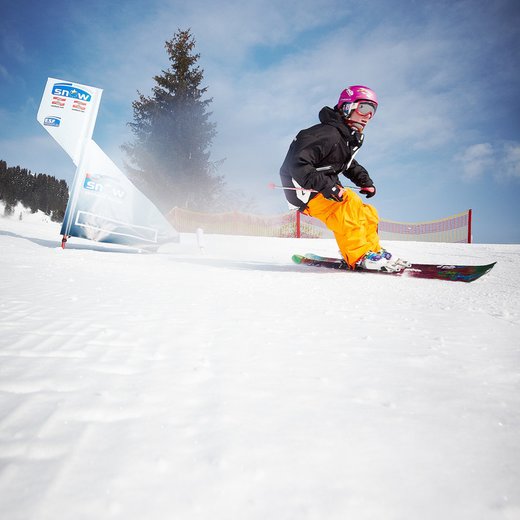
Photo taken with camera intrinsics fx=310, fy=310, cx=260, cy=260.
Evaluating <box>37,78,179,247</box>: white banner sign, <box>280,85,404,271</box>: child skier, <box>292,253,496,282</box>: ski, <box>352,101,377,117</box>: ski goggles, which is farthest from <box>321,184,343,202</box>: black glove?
<box>37,78,179,247</box>: white banner sign

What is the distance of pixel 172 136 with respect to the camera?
17.0 m

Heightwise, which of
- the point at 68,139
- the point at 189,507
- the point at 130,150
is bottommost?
the point at 189,507

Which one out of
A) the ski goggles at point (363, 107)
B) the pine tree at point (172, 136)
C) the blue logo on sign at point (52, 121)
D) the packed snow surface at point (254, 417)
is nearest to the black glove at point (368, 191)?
the ski goggles at point (363, 107)

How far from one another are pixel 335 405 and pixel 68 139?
425 cm

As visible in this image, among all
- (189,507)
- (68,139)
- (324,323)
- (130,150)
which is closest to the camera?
(189,507)

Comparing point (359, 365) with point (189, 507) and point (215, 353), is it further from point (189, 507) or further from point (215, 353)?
point (189, 507)

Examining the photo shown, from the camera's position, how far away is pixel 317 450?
0.43m

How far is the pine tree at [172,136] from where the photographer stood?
16.9 m

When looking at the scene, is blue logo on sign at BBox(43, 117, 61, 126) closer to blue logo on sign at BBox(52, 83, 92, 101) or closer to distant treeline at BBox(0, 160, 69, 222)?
blue logo on sign at BBox(52, 83, 92, 101)

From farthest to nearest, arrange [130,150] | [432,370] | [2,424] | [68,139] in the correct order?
[130,150]
[68,139]
[432,370]
[2,424]

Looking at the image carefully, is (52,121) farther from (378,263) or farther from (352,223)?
(378,263)

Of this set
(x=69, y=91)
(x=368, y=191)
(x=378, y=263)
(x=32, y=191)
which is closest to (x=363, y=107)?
(x=368, y=191)

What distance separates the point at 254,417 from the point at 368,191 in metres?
3.20

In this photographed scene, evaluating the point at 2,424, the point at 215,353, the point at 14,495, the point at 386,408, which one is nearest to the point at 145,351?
the point at 215,353
